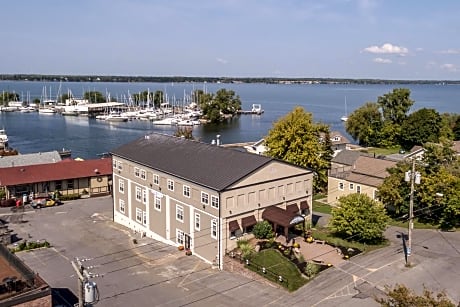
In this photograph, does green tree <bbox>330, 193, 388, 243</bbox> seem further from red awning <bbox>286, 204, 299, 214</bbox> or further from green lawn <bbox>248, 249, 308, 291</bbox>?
green lawn <bbox>248, 249, 308, 291</bbox>

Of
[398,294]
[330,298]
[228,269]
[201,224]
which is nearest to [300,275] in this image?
[330,298]

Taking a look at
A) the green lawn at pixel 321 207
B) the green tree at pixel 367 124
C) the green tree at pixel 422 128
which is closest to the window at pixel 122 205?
the green lawn at pixel 321 207

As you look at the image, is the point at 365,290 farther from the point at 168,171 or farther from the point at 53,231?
the point at 53,231

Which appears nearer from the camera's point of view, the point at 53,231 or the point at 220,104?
the point at 53,231

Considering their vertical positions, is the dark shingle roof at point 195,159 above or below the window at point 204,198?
above

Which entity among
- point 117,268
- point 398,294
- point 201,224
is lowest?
point 117,268

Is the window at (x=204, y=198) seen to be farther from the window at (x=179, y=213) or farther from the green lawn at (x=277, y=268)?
the green lawn at (x=277, y=268)

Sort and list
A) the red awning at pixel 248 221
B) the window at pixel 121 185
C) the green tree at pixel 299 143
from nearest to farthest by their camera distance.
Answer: the red awning at pixel 248 221 < the window at pixel 121 185 < the green tree at pixel 299 143

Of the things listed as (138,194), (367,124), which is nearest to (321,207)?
(138,194)
